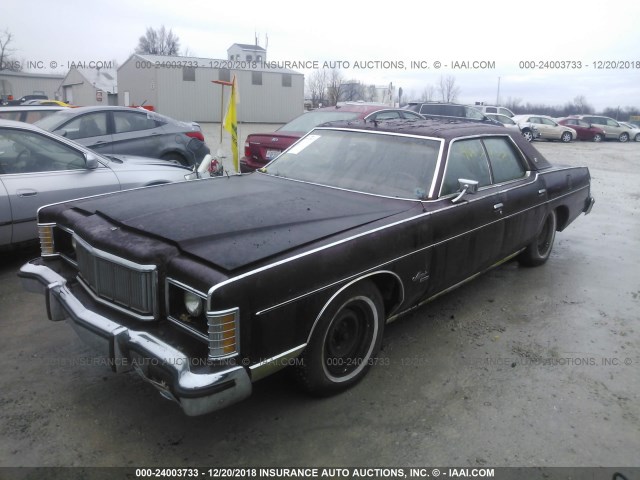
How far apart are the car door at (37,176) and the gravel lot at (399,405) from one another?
2.60 feet

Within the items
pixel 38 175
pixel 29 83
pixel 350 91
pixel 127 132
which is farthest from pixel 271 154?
pixel 29 83

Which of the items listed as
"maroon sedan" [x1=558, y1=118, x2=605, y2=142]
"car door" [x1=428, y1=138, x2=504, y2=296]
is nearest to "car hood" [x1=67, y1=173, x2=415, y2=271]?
"car door" [x1=428, y1=138, x2=504, y2=296]

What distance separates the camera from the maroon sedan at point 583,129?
28531 millimetres

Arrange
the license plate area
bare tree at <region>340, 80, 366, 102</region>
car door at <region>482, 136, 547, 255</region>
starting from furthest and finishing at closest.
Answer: bare tree at <region>340, 80, 366, 102</region>, the license plate area, car door at <region>482, 136, 547, 255</region>

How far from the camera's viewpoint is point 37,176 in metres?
4.92

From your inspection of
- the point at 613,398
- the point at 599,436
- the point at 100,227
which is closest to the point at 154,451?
the point at 100,227

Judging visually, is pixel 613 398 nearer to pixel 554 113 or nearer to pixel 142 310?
pixel 142 310

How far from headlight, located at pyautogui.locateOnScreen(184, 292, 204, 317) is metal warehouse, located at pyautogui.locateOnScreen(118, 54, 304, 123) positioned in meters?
29.6

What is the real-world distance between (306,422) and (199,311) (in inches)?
37.3

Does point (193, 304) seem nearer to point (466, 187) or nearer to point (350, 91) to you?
point (466, 187)

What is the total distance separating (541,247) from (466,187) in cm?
237

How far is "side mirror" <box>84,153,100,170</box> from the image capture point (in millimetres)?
5215

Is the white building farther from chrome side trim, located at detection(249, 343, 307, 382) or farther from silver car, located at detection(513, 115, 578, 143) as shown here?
chrome side trim, located at detection(249, 343, 307, 382)

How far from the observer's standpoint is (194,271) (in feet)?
8.11
